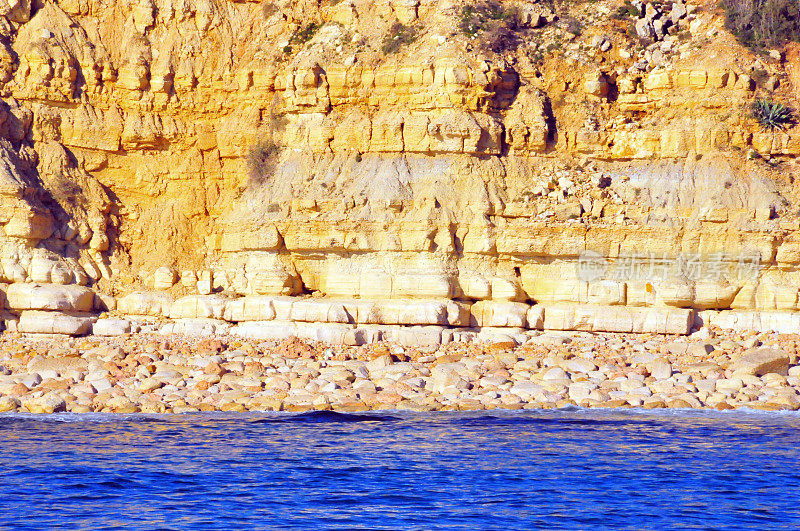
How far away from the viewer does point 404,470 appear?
50.7 feet

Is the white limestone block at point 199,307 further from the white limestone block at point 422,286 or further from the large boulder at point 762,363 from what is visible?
the large boulder at point 762,363

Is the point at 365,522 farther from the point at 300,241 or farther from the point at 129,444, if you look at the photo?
the point at 300,241

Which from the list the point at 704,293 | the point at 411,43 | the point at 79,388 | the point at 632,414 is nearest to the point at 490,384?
the point at 632,414

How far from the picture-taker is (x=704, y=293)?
2514 cm

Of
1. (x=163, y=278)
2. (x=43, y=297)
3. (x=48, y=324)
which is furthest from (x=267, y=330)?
(x=43, y=297)

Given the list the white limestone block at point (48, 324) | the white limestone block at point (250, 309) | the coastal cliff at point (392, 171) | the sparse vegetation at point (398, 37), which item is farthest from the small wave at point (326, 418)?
the sparse vegetation at point (398, 37)

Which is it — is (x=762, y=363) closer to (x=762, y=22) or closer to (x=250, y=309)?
(x=762, y=22)

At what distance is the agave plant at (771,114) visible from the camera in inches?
1065

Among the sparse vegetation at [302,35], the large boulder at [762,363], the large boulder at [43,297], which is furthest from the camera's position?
the sparse vegetation at [302,35]

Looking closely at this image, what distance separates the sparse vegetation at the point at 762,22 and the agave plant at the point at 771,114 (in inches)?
97.7

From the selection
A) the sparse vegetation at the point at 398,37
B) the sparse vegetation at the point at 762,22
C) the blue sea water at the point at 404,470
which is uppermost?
the sparse vegetation at the point at 762,22

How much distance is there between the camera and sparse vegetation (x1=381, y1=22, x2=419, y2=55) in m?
28.8

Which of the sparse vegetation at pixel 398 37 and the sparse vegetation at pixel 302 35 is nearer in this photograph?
the sparse vegetation at pixel 398 37

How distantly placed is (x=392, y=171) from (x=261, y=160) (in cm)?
428
